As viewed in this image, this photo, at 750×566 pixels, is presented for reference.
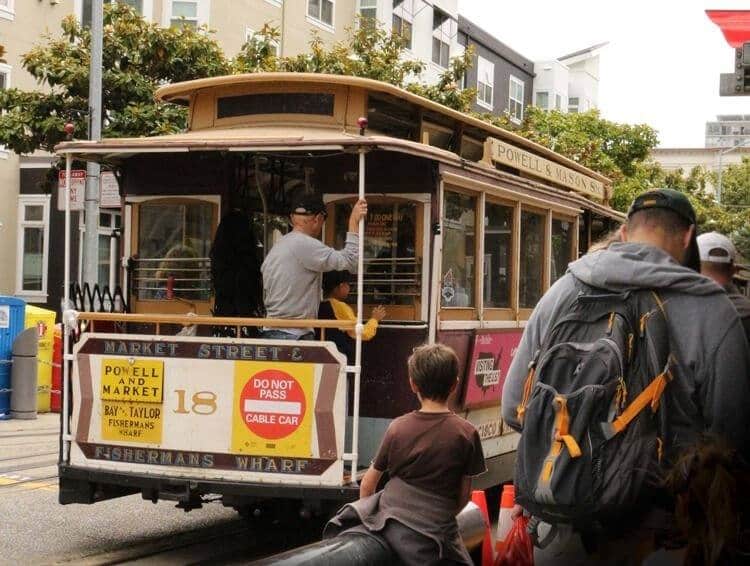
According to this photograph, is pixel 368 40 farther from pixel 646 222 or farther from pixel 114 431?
pixel 646 222

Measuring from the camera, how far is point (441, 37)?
39.5 m

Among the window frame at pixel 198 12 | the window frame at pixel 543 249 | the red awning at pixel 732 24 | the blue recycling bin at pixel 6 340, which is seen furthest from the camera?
the window frame at pixel 198 12

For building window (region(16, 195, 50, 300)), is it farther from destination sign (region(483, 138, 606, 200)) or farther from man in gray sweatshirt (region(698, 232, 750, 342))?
man in gray sweatshirt (region(698, 232, 750, 342))

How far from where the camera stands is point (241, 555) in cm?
821

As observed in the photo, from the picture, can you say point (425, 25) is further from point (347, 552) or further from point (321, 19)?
point (347, 552)

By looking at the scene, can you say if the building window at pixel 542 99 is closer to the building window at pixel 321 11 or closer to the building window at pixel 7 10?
the building window at pixel 321 11

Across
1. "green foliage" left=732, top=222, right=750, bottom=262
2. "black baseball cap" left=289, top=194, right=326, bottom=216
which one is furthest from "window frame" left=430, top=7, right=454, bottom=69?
"black baseball cap" left=289, top=194, right=326, bottom=216

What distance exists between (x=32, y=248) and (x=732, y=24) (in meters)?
19.4

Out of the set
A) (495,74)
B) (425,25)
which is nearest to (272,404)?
(425,25)

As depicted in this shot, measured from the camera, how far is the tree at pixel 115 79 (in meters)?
18.2

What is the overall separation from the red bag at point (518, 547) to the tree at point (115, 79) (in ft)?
47.1

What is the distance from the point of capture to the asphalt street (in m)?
7.95

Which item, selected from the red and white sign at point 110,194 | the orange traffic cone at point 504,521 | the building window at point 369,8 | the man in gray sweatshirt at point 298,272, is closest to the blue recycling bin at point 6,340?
the red and white sign at point 110,194

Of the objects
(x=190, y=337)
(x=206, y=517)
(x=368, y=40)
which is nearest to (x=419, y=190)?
(x=190, y=337)
